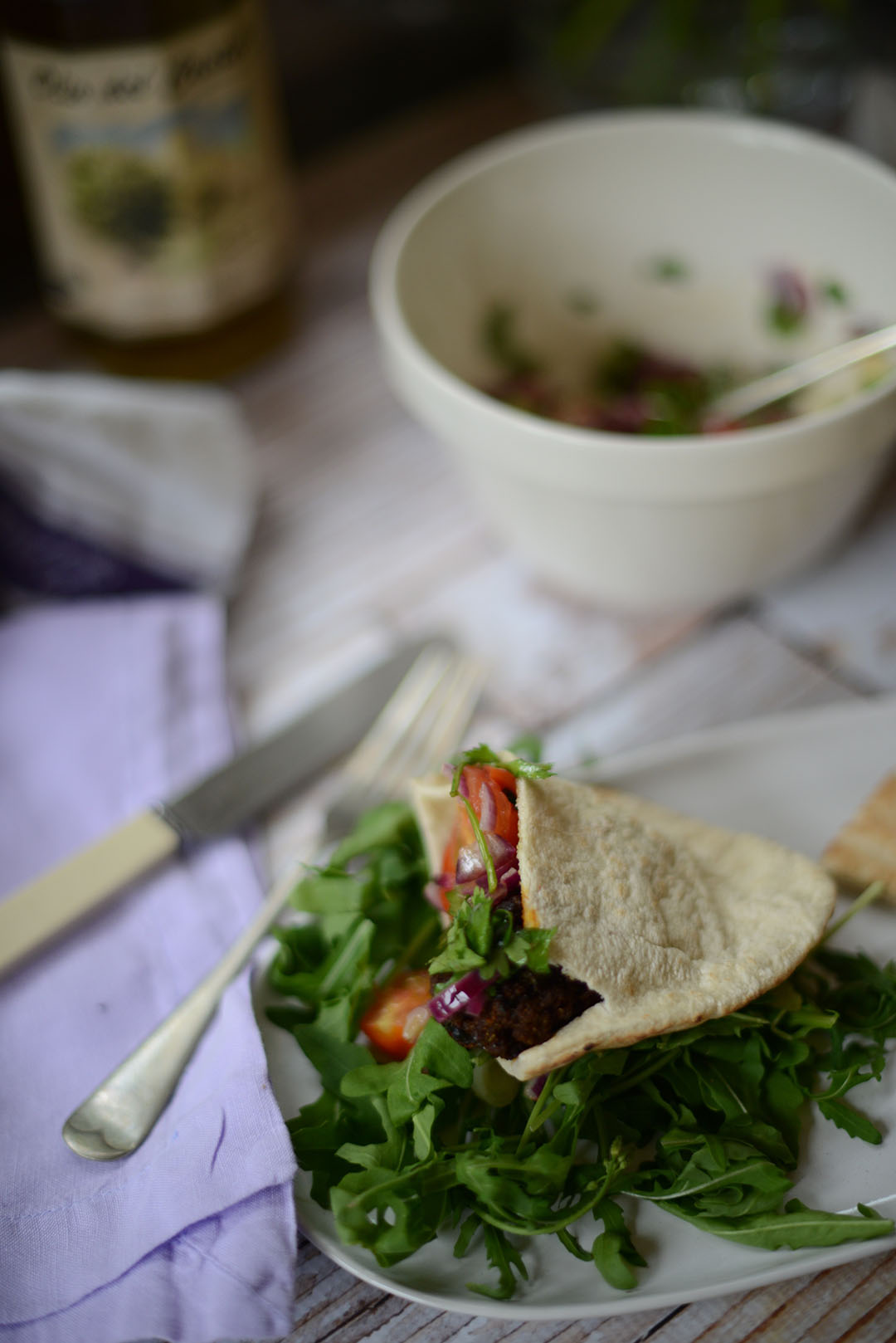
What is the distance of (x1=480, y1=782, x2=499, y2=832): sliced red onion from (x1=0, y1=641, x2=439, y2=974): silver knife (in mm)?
299

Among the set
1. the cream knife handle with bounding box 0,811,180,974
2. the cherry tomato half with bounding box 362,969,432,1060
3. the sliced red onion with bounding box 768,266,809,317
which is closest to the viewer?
the cherry tomato half with bounding box 362,969,432,1060

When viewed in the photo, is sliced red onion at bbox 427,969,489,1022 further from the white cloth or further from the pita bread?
the white cloth

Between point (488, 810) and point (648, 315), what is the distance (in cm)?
78

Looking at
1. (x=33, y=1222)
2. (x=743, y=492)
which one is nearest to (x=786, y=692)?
(x=743, y=492)

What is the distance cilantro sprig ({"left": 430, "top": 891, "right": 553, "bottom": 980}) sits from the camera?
0.65m

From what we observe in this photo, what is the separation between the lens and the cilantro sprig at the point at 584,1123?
0.65 m

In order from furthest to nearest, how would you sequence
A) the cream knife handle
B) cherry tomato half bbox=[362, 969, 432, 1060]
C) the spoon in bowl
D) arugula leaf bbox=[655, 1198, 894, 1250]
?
the spoon in bowl, the cream knife handle, cherry tomato half bbox=[362, 969, 432, 1060], arugula leaf bbox=[655, 1198, 894, 1250]

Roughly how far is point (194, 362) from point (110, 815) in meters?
0.67

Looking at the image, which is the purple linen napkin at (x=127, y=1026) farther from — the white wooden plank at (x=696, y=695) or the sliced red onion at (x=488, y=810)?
the white wooden plank at (x=696, y=695)

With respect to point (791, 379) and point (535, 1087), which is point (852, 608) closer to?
point (791, 379)

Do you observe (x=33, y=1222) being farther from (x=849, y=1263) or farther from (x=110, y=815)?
(x=849, y=1263)

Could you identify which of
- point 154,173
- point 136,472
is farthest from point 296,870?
point 154,173

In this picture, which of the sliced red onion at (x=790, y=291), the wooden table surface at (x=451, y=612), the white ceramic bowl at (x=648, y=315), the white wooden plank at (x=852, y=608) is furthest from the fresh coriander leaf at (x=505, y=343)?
the white wooden plank at (x=852, y=608)

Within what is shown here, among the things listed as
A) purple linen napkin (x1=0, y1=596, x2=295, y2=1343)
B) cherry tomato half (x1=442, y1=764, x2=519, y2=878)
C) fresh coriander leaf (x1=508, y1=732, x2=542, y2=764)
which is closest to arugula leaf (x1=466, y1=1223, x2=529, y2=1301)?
purple linen napkin (x1=0, y1=596, x2=295, y2=1343)
